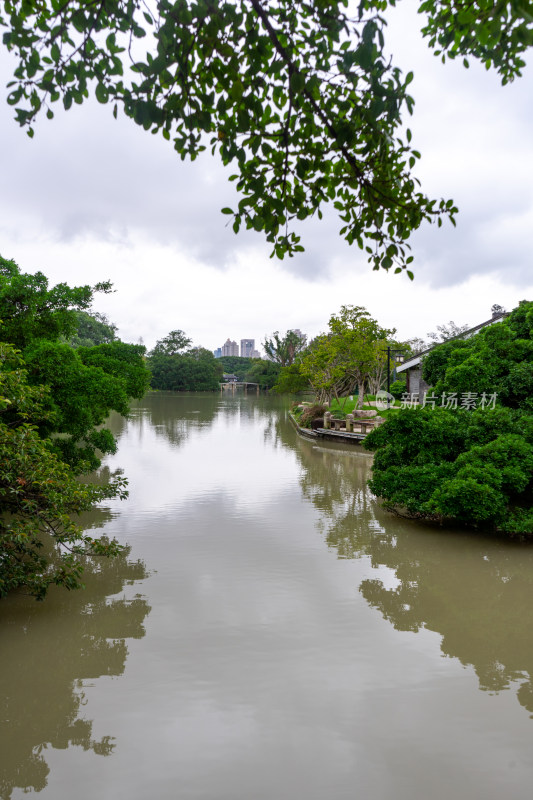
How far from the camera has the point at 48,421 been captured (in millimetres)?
9297

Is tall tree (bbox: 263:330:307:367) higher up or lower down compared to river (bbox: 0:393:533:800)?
higher up

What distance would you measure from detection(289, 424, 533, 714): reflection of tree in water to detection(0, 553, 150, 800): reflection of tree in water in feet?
10.3

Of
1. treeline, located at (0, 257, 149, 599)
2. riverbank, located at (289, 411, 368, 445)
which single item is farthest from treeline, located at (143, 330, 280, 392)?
treeline, located at (0, 257, 149, 599)

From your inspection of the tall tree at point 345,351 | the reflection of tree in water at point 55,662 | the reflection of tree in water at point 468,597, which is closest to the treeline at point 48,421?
the reflection of tree in water at point 55,662

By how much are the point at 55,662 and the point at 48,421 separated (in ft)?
16.5

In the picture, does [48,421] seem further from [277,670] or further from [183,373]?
[183,373]

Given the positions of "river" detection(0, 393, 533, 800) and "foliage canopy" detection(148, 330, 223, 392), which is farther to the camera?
"foliage canopy" detection(148, 330, 223, 392)

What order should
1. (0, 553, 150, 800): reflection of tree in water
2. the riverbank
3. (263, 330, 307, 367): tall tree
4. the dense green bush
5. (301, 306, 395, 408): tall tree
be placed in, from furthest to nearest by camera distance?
(263, 330, 307, 367): tall tree
(301, 306, 395, 408): tall tree
the riverbank
the dense green bush
(0, 553, 150, 800): reflection of tree in water

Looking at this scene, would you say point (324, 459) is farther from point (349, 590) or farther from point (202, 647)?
point (202, 647)

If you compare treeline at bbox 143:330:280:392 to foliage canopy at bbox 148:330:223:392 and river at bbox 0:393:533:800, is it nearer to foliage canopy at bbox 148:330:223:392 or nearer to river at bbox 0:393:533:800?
foliage canopy at bbox 148:330:223:392

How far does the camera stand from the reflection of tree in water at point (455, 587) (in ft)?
17.4

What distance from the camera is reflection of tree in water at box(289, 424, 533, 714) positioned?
5312 mm

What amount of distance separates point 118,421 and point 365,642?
91.1ft

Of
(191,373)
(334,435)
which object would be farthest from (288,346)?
(334,435)
